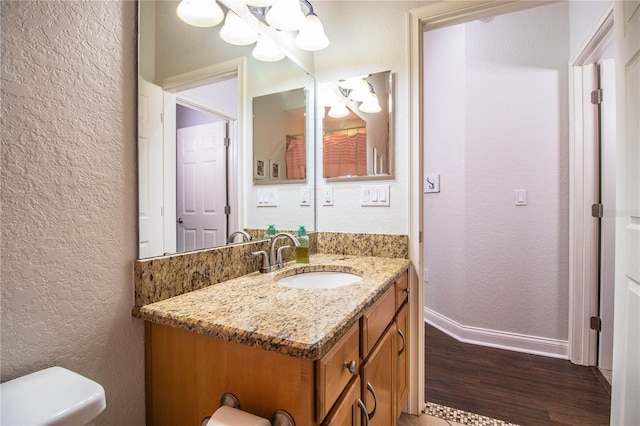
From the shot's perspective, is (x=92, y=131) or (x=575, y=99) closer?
(x=92, y=131)

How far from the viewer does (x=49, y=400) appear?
1.72 feet

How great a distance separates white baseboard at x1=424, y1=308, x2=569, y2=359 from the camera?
2107 millimetres

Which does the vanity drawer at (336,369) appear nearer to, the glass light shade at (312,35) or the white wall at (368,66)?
the white wall at (368,66)

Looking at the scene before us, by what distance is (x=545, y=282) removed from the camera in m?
2.15

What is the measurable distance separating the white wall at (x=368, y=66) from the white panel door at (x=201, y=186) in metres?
0.70

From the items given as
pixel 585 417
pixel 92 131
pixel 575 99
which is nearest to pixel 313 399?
pixel 92 131

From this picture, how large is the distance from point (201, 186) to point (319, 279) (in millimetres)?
650

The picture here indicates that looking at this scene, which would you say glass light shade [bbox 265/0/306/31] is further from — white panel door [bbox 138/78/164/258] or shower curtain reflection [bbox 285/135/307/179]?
white panel door [bbox 138/78/164/258]

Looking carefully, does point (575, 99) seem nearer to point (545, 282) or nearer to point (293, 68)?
point (545, 282)

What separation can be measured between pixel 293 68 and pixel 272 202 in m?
0.76

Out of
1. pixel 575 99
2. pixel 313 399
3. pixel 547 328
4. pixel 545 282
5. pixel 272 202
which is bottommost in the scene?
pixel 547 328

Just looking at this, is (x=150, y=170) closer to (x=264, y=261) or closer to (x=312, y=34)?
(x=264, y=261)

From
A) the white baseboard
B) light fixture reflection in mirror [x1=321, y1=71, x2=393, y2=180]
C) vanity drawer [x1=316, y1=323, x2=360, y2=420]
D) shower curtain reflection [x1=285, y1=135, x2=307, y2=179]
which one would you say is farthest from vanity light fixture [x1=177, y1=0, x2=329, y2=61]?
the white baseboard

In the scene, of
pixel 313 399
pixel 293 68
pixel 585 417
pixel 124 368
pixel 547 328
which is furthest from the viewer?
pixel 547 328
